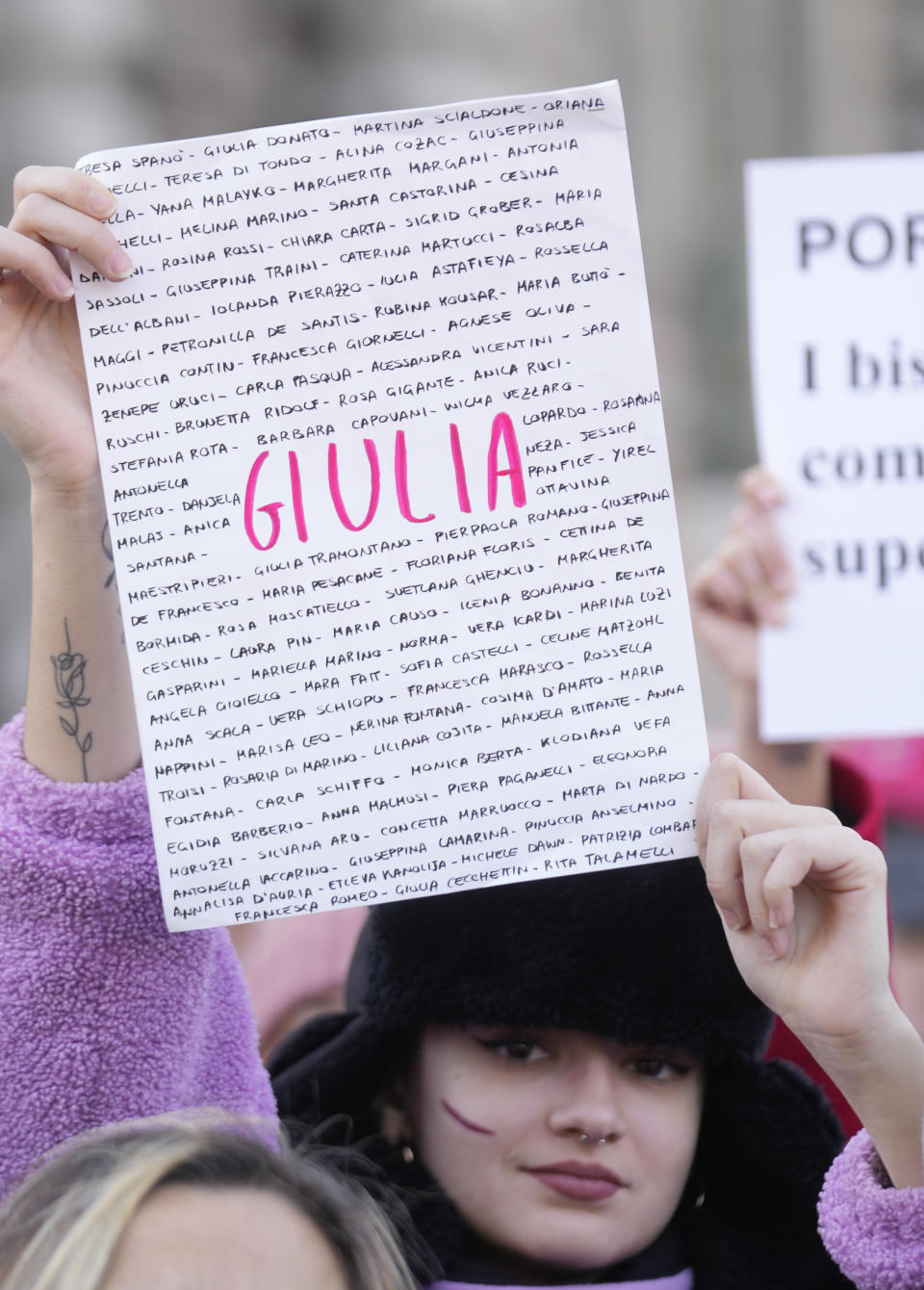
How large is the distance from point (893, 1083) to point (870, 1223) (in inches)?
5.0

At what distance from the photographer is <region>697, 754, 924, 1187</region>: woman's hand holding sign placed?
1.30 m

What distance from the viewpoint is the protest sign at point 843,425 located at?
2006 mm

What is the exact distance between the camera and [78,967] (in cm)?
143

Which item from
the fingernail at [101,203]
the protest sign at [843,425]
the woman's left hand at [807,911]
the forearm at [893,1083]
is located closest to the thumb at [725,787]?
the woman's left hand at [807,911]

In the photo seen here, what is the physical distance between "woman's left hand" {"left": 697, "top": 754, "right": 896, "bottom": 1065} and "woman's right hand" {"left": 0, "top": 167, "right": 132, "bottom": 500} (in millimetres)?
680

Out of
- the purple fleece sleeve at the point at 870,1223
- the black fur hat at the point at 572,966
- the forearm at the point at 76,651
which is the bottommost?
the purple fleece sleeve at the point at 870,1223

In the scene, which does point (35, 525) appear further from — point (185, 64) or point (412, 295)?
point (185, 64)

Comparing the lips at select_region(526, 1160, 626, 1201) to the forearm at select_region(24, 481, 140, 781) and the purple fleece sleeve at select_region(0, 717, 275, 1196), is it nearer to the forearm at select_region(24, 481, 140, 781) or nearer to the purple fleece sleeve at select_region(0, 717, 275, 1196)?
the purple fleece sleeve at select_region(0, 717, 275, 1196)

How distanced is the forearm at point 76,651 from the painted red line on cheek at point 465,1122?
0.49 m

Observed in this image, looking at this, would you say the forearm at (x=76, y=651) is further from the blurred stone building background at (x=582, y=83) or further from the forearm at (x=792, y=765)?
the blurred stone building background at (x=582, y=83)

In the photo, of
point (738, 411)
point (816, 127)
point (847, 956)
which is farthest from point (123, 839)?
point (816, 127)

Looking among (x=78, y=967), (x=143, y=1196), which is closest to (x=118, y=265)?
(x=78, y=967)

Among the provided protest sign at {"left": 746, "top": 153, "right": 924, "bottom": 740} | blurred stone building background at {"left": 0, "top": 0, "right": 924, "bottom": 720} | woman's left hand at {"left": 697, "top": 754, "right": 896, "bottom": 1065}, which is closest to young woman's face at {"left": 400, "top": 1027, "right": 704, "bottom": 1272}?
woman's left hand at {"left": 697, "top": 754, "right": 896, "bottom": 1065}

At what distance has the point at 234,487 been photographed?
1.38 metres
